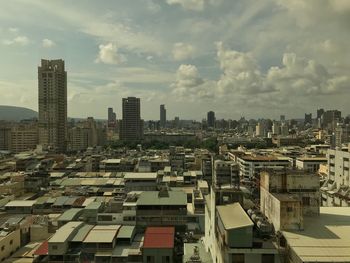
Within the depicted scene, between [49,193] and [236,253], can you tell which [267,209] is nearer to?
[236,253]

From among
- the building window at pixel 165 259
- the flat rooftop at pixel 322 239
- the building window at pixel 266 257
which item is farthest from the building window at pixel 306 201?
the building window at pixel 165 259

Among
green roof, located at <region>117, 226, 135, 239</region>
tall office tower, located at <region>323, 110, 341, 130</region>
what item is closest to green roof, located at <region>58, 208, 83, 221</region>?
green roof, located at <region>117, 226, 135, 239</region>

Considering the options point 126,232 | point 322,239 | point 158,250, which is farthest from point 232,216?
point 126,232

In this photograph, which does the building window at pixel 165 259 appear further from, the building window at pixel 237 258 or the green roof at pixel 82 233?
the building window at pixel 237 258

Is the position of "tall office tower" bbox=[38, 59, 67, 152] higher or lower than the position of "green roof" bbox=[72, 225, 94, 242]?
higher

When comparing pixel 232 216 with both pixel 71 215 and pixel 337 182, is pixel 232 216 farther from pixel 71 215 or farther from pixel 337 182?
pixel 337 182

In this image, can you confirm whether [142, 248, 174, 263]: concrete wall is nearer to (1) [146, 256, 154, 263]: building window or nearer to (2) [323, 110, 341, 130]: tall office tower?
(1) [146, 256, 154, 263]: building window
